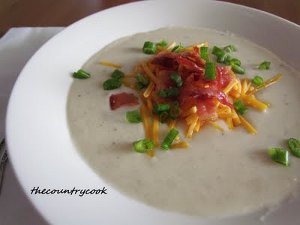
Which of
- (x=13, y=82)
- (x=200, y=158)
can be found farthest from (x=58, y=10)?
(x=200, y=158)

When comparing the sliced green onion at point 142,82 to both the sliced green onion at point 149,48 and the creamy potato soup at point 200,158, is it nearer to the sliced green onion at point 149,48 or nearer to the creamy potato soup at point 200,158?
the creamy potato soup at point 200,158

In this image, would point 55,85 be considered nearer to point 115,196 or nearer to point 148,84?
point 148,84

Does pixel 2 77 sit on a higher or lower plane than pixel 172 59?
lower

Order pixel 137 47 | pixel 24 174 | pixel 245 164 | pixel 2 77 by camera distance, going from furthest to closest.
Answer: pixel 137 47 < pixel 2 77 < pixel 245 164 < pixel 24 174

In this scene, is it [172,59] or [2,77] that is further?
[2,77]

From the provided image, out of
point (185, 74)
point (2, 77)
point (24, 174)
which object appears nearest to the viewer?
point (24, 174)

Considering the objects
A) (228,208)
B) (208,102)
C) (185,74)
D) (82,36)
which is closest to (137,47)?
(82,36)

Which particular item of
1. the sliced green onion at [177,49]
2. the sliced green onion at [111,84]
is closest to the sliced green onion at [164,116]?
the sliced green onion at [111,84]

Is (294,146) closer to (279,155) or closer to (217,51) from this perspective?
(279,155)
